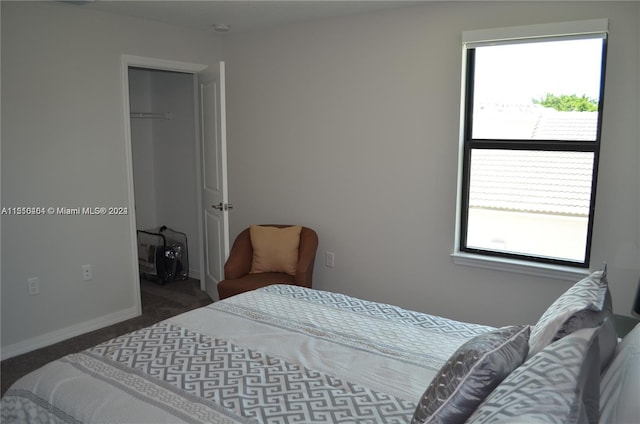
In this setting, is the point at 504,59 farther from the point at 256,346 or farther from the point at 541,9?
the point at 256,346

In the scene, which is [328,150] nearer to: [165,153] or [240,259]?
[240,259]

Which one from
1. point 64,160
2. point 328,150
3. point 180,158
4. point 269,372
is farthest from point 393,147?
point 180,158

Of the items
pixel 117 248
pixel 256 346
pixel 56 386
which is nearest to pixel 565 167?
pixel 256 346

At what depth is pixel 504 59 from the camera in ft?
10.3

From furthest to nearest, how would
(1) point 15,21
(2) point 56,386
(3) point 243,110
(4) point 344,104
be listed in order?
(3) point 243,110 < (4) point 344,104 < (1) point 15,21 < (2) point 56,386

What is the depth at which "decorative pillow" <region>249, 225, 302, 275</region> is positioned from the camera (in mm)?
3770

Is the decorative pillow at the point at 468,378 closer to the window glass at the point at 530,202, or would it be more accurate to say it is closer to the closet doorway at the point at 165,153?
the window glass at the point at 530,202

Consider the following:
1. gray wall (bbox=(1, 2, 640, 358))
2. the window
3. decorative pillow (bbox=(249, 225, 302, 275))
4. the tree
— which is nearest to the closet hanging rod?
gray wall (bbox=(1, 2, 640, 358))

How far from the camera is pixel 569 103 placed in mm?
2973

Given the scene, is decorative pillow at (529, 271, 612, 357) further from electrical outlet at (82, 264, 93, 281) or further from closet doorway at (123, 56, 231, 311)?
electrical outlet at (82, 264, 93, 281)

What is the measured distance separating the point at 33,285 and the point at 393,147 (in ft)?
8.69

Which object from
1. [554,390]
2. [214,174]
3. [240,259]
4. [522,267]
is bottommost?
[240,259]

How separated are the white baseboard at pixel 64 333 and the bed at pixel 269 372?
68.8 inches

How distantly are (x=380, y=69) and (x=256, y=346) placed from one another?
2.33 meters
